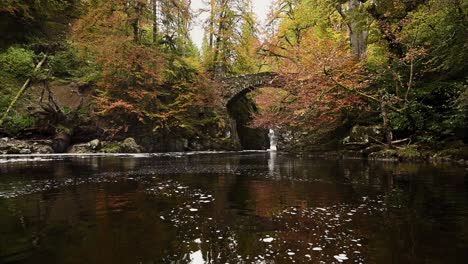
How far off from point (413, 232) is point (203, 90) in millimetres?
23276

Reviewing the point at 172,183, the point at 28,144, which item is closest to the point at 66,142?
the point at 28,144

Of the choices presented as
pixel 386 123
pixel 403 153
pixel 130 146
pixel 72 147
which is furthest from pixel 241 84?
pixel 403 153

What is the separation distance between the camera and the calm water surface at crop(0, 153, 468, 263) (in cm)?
318

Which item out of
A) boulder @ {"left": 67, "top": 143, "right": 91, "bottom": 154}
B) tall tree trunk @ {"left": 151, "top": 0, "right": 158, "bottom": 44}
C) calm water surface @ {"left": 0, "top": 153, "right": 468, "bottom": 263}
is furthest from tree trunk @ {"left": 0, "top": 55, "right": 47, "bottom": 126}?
calm water surface @ {"left": 0, "top": 153, "right": 468, "bottom": 263}

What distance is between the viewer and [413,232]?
386cm

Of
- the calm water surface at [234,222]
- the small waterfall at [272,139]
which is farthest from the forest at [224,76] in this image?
the small waterfall at [272,139]

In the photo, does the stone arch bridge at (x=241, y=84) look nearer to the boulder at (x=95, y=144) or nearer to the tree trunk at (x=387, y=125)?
the boulder at (x=95, y=144)

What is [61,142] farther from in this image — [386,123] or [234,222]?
[234,222]

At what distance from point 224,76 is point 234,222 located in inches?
1032

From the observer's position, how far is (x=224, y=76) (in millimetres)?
29906

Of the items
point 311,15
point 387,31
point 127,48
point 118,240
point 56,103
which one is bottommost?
point 118,240

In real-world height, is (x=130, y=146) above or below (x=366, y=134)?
below

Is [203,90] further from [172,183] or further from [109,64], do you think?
[172,183]

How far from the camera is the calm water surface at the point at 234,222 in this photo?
3182mm
